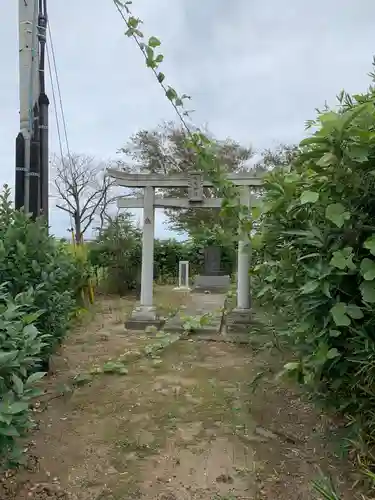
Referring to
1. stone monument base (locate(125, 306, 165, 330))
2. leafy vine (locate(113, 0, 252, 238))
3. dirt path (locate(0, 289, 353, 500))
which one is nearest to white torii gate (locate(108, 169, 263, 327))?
stone monument base (locate(125, 306, 165, 330))

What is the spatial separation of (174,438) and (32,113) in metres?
2.80

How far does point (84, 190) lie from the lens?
2294cm

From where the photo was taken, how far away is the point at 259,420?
2.49 metres

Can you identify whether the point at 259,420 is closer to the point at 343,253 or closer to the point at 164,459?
the point at 164,459

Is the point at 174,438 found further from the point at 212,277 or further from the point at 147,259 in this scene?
the point at 212,277

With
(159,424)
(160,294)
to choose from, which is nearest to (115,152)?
(160,294)

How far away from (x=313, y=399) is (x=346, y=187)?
35.4 inches

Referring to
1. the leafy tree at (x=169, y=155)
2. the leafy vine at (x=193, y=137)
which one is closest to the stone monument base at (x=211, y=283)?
the leafy tree at (x=169, y=155)

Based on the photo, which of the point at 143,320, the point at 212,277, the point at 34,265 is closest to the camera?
the point at 34,265

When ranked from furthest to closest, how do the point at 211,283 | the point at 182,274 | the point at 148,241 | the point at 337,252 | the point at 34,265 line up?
the point at 182,274
the point at 211,283
the point at 148,241
the point at 34,265
the point at 337,252

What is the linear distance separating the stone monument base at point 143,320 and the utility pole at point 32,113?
2107 mm

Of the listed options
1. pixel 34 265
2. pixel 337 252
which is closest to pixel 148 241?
pixel 34 265

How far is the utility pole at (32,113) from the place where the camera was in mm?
3557

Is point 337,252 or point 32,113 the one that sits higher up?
point 32,113
